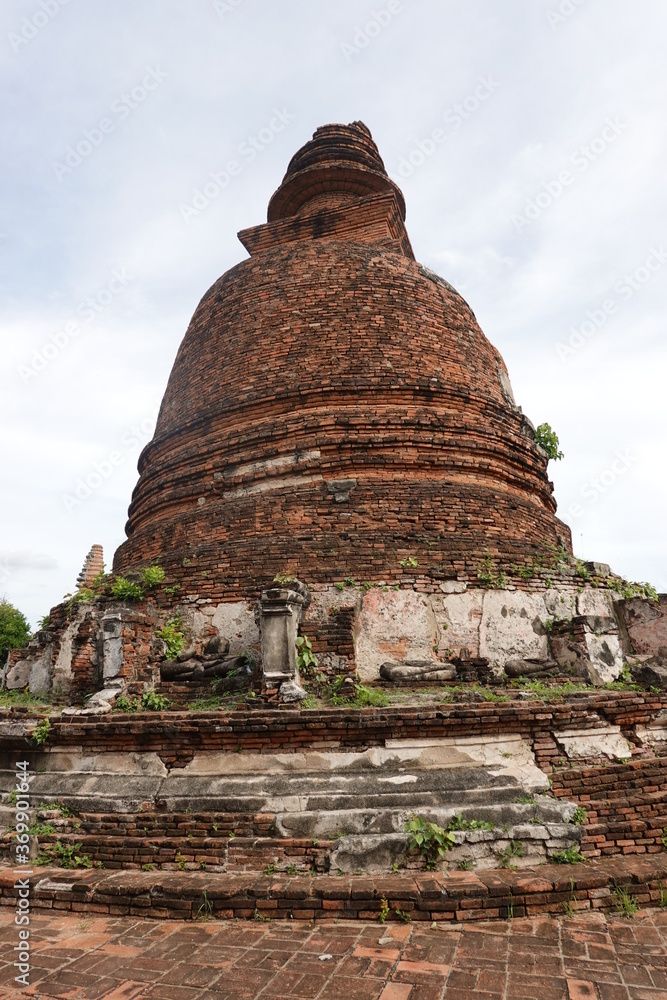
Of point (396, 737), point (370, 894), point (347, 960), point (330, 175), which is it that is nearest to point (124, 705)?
point (396, 737)

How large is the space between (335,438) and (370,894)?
542 centimetres

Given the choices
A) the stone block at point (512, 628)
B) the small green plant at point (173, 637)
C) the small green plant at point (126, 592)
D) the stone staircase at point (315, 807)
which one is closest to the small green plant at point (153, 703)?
the small green plant at point (173, 637)

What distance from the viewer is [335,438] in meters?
8.36

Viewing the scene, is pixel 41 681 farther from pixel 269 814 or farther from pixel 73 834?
pixel 269 814

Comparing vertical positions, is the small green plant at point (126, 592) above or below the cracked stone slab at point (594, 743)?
above

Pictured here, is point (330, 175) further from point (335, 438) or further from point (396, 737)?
point (396, 737)

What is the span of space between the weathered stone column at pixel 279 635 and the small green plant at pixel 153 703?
124 cm

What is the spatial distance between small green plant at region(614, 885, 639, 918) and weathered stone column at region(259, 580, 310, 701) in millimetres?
2843

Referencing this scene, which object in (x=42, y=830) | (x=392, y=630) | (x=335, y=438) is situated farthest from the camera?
(x=335, y=438)

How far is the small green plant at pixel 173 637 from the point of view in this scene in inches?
268

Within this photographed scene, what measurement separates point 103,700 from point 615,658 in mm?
5455

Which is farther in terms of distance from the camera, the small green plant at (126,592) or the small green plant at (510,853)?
the small green plant at (126,592)

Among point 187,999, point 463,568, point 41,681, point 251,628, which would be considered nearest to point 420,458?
point 463,568

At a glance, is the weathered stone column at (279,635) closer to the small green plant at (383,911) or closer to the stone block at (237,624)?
the stone block at (237,624)
